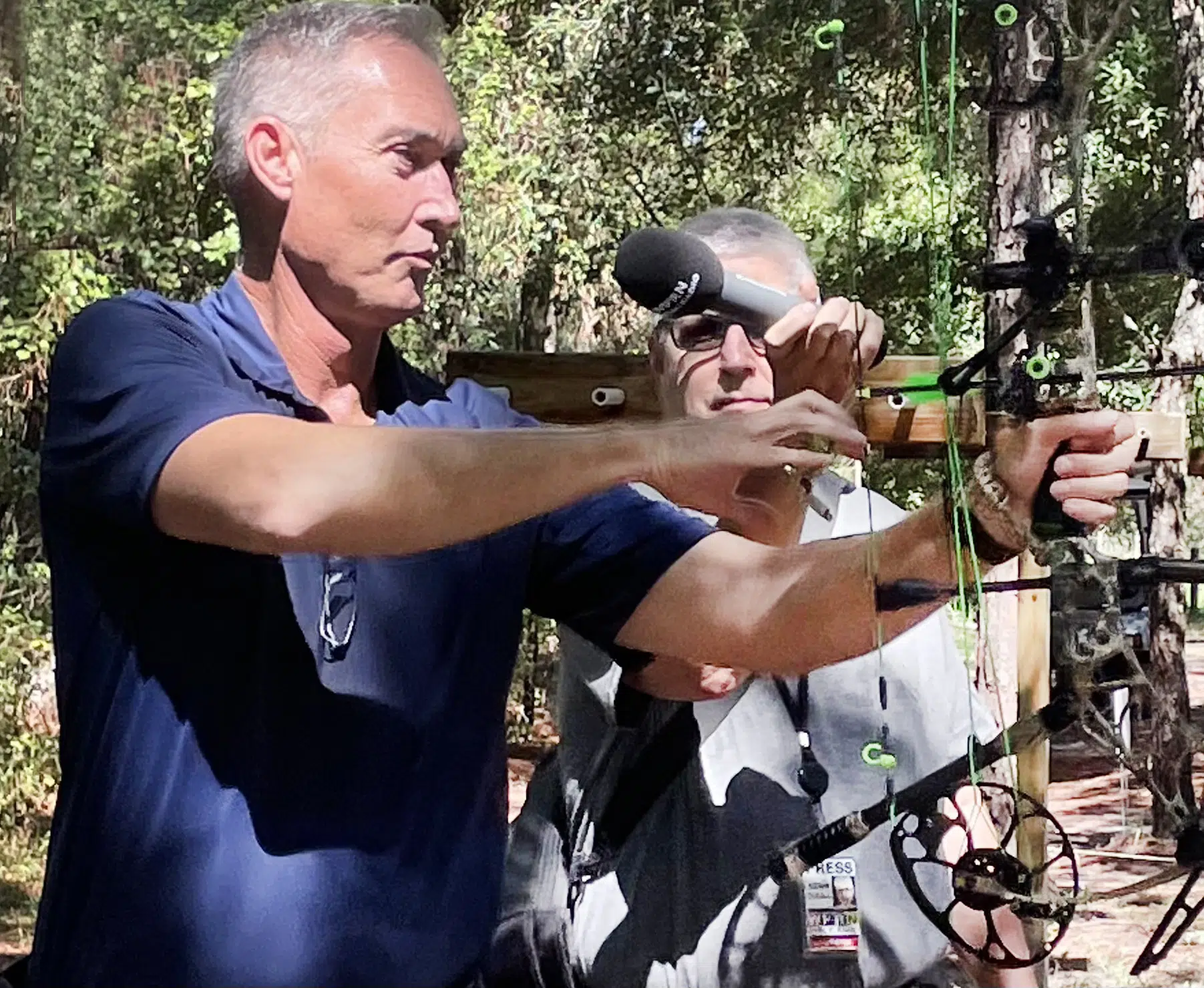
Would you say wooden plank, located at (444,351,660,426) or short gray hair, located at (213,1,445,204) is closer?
short gray hair, located at (213,1,445,204)

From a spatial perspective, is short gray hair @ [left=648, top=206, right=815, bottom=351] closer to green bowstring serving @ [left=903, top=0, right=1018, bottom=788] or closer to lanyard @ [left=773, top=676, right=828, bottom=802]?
green bowstring serving @ [left=903, top=0, right=1018, bottom=788]

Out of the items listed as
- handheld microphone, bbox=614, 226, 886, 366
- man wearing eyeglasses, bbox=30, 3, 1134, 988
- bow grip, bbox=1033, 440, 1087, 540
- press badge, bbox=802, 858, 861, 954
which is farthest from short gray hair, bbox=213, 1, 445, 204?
press badge, bbox=802, 858, 861, 954

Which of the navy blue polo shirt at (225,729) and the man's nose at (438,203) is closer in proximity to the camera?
the navy blue polo shirt at (225,729)

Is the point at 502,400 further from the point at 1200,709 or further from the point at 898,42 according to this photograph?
the point at 1200,709

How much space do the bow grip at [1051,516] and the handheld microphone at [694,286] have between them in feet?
0.49

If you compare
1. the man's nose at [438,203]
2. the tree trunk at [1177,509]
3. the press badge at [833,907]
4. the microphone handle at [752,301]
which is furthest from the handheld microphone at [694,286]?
the press badge at [833,907]

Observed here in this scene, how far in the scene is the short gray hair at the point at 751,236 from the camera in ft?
3.49

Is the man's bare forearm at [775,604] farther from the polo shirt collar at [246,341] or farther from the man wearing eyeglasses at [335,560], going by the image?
the polo shirt collar at [246,341]

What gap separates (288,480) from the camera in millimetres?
794

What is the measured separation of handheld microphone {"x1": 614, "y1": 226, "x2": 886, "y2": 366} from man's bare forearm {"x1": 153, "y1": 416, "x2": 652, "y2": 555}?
0.17 meters

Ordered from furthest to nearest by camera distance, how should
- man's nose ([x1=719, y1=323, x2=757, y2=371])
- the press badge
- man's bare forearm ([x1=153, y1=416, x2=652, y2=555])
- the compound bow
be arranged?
the press badge
man's nose ([x1=719, y1=323, x2=757, y2=371])
the compound bow
man's bare forearm ([x1=153, y1=416, x2=652, y2=555])

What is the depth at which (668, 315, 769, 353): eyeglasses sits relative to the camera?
0.99 metres

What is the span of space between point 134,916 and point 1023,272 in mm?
600

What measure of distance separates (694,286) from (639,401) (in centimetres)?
27
